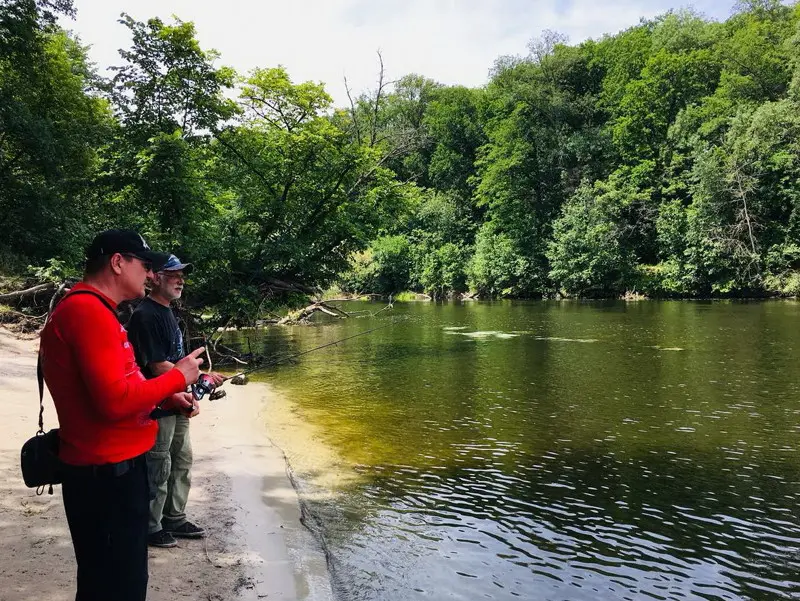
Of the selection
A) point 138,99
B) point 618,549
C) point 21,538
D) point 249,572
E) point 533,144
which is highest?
point 533,144

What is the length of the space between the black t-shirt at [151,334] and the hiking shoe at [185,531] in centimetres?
158

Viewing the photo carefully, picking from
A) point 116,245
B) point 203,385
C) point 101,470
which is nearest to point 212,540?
point 203,385

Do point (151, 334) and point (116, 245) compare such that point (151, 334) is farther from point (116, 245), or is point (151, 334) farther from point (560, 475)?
point (560, 475)

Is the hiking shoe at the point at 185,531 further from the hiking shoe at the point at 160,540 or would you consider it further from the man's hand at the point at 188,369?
the man's hand at the point at 188,369

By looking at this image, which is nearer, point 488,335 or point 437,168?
point 488,335

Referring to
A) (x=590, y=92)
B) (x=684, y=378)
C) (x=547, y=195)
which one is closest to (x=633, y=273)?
(x=547, y=195)

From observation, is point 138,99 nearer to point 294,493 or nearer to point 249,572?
point 294,493

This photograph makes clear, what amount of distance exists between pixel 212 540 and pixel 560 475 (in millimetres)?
4621

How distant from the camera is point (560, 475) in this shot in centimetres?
743

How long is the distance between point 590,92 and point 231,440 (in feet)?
191

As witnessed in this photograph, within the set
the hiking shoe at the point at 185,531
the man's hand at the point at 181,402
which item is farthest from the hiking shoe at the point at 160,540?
the man's hand at the point at 181,402

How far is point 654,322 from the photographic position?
25.4 meters

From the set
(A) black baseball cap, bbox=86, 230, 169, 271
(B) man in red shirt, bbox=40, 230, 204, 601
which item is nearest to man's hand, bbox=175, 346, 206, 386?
(B) man in red shirt, bbox=40, 230, 204, 601

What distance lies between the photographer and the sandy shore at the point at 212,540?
390cm
